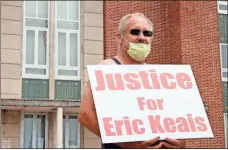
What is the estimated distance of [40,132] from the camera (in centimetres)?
1503

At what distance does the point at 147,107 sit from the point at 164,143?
24 cm

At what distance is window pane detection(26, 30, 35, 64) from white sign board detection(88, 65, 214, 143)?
504 inches

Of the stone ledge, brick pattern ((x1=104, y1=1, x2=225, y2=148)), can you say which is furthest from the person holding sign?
brick pattern ((x1=104, y1=1, x2=225, y2=148))

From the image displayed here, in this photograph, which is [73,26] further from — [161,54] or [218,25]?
[218,25]

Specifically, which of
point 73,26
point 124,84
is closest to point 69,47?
point 73,26

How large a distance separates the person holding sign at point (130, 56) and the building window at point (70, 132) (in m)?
12.7

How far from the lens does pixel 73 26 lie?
616 inches

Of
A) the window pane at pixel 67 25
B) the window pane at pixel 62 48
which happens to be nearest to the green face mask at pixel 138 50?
the window pane at pixel 62 48

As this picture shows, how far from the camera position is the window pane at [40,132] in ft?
48.9

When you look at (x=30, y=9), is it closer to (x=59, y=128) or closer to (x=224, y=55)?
(x=59, y=128)

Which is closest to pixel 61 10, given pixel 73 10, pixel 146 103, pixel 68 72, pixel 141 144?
pixel 73 10

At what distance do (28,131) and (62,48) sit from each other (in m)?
2.92

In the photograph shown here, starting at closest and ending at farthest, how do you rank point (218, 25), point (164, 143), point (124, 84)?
point (164, 143), point (124, 84), point (218, 25)

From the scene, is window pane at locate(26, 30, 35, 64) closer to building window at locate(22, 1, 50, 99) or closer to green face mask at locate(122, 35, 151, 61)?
building window at locate(22, 1, 50, 99)
